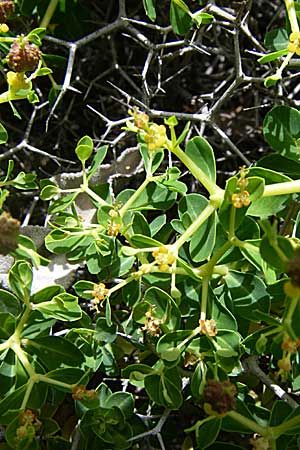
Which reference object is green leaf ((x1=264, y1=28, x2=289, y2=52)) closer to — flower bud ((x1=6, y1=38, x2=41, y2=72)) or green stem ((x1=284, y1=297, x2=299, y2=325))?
flower bud ((x1=6, y1=38, x2=41, y2=72))

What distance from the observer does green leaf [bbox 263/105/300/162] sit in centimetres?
142

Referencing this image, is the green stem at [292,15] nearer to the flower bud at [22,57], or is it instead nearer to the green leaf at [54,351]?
the flower bud at [22,57]

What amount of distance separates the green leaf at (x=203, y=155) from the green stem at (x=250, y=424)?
1.39ft

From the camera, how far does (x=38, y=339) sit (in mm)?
1349

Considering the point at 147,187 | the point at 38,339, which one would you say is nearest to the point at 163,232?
the point at 147,187

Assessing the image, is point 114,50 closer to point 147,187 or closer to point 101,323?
point 147,187

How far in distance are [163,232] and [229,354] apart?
328mm

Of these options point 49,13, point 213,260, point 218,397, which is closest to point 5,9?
point 49,13

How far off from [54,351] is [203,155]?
46 centimetres

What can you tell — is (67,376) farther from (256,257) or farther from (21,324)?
(256,257)

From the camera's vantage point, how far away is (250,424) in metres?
1.28

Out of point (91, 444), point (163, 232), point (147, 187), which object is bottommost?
point (91, 444)

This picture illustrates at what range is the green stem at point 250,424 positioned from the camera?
1.27 meters

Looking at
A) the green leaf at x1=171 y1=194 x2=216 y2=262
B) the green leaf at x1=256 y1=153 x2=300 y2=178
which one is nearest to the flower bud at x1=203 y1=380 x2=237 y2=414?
the green leaf at x1=171 y1=194 x2=216 y2=262
